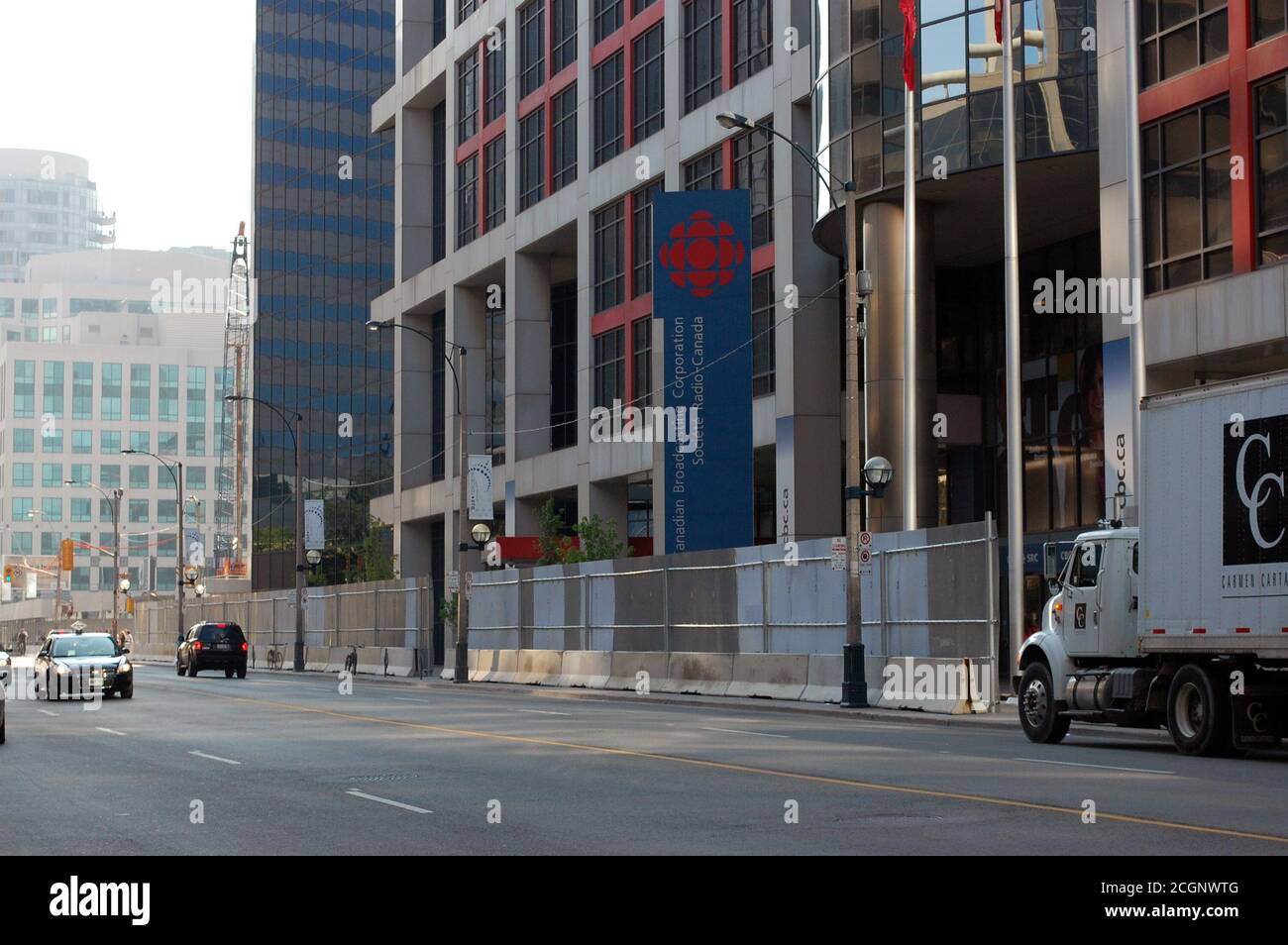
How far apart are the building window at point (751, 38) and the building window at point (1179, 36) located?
18083mm

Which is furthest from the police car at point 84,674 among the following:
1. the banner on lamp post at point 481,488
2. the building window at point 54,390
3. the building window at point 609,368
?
the building window at point 54,390

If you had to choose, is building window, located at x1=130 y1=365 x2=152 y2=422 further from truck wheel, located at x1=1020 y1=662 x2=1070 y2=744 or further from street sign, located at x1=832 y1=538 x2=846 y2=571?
truck wheel, located at x1=1020 y1=662 x2=1070 y2=744

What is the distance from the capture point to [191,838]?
12383 mm

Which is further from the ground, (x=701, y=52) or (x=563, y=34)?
(x=563, y=34)

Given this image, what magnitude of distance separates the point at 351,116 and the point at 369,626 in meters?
70.8

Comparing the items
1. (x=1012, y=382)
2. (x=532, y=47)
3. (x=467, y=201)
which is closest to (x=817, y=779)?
(x=1012, y=382)

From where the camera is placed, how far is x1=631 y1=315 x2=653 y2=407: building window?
198 feet

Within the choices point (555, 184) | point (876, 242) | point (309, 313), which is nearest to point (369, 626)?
point (555, 184)

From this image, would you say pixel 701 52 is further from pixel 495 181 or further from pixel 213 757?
pixel 213 757

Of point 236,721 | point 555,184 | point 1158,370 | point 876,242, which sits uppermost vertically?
point 555,184

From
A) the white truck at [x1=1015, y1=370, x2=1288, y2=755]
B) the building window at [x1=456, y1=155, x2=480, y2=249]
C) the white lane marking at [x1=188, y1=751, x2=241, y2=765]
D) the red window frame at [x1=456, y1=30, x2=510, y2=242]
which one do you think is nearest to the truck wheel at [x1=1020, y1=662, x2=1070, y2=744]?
the white truck at [x1=1015, y1=370, x2=1288, y2=755]

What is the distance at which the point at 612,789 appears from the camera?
15664mm

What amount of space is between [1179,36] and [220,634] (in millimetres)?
35433
